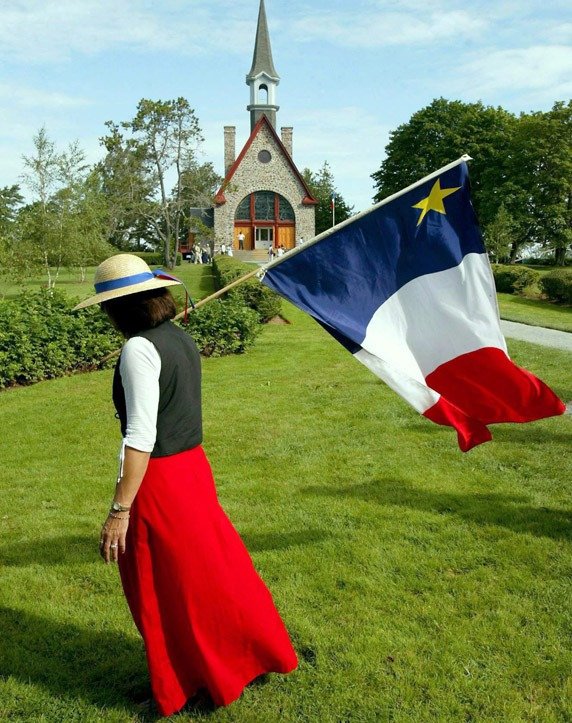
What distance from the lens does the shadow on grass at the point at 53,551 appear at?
4809mm

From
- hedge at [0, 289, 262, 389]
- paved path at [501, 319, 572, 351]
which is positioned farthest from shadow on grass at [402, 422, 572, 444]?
paved path at [501, 319, 572, 351]

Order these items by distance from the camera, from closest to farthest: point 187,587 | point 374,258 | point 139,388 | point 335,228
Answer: point 139,388, point 187,587, point 335,228, point 374,258

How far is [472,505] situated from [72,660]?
10.8 feet

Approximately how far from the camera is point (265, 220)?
53.4 metres

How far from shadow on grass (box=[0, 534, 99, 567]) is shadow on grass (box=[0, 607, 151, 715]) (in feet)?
2.34

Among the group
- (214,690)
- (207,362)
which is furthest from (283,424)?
(214,690)

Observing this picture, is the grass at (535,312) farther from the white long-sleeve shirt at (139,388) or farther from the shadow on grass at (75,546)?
the white long-sleeve shirt at (139,388)

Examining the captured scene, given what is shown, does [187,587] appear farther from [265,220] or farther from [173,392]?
[265,220]

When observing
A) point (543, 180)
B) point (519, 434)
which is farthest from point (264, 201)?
point (519, 434)

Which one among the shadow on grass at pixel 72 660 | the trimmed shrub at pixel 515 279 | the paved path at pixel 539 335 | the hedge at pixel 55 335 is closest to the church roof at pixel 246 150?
the trimmed shrub at pixel 515 279

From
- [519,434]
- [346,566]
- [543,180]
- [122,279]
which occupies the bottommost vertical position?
[346,566]

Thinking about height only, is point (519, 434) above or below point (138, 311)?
below

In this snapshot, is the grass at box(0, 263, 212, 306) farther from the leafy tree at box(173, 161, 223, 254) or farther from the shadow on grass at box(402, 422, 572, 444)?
the shadow on grass at box(402, 422, 572, 444)

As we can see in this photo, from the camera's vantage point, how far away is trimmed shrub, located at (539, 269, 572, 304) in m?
25.0
